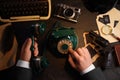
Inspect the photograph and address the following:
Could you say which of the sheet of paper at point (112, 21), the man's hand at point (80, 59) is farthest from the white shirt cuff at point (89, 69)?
the sheet of paper at point (112, 21)

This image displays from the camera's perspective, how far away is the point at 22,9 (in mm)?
1114

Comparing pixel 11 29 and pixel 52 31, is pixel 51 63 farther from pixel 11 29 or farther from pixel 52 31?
pixel 11 29

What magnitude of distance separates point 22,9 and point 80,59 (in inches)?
14.5

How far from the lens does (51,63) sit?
3.62 ft

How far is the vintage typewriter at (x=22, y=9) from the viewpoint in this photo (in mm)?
1111

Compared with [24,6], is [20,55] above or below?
below

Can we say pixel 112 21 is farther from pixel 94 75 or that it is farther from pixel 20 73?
pixel 20 73

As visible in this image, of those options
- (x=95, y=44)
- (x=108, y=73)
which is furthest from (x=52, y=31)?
(x=108, y=73)

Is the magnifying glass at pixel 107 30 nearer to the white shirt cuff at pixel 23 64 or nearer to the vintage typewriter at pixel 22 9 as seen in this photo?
the vintage typewriter at pixel 22 9

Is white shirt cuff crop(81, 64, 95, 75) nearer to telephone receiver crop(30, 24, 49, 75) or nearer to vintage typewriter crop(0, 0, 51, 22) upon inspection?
telephone receiver crop(30, 24, 49, 75)

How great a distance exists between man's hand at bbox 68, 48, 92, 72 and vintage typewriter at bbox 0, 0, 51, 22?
0.24 meters

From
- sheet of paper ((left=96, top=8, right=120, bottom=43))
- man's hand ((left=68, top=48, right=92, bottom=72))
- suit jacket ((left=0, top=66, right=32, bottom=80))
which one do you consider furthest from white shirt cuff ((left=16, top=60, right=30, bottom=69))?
sheet of paper ((left=96, top=8, right=120, bottom=43))

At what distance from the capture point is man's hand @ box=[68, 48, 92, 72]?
1.07m

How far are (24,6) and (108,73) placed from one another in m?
0.52
